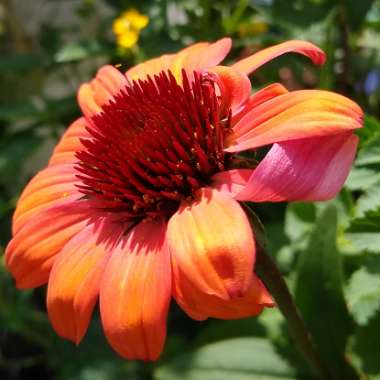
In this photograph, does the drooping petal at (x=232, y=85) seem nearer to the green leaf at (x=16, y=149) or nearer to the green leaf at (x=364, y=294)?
the green leaf at (x=364, y=294)

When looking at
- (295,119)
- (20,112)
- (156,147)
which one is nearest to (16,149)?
(20,112)

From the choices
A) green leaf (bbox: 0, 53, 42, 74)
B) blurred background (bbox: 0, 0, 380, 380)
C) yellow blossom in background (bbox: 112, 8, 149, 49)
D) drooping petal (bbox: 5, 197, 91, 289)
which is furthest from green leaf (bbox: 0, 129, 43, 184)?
drooping petal (bbox: 5, 197, 91, 289)

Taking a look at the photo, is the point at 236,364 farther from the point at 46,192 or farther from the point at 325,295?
the point at 46,192

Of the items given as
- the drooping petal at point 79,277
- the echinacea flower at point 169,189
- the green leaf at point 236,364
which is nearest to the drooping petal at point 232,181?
the echinacea flower at point 169,189

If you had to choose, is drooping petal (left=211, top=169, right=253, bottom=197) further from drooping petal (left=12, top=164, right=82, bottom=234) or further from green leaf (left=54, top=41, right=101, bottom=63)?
green leaf (left=54, top=41, right=101, bottom=63)

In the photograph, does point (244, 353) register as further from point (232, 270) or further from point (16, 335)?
point (16, 335)
